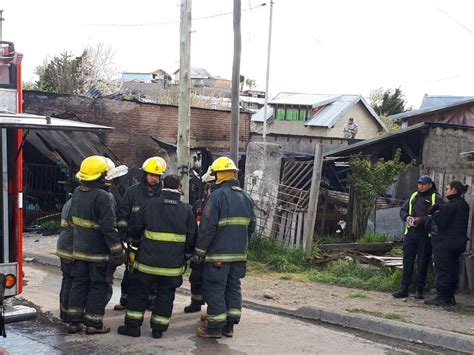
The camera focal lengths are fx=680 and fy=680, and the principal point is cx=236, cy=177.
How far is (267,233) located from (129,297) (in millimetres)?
5844

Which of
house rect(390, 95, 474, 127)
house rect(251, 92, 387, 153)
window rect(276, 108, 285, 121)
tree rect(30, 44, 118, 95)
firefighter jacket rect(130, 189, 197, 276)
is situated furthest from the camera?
window rect(276, 108, 285, 121)

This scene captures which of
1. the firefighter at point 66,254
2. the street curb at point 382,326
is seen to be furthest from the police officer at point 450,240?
the firefighter at point 66,254

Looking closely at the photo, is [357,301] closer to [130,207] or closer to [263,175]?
[130,207]

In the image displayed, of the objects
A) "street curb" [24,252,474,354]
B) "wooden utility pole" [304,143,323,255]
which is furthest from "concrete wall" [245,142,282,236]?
"street curb" [24,252,474,354]

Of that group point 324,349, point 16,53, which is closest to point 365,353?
point 324,349

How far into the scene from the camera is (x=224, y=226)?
23.4 feet

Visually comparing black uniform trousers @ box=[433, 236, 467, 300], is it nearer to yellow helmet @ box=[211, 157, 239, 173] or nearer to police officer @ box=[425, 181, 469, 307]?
police officer @ box=[425, 181, 469, 307]

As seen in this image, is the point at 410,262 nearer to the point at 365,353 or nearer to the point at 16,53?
the point at 365,353

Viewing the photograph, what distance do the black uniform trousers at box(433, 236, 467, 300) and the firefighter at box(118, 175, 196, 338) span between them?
352cm

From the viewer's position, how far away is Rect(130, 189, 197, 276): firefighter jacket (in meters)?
6.88

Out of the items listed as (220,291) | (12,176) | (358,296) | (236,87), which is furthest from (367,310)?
(236,87)

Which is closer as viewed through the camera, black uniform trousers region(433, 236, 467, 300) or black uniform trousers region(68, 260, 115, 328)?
black uniform trousers region(68, 260, 115, 328)

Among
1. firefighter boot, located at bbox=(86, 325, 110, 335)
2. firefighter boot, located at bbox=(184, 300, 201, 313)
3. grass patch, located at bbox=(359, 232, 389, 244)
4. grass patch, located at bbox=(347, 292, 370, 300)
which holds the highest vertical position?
grass patch, located at bbox=(359, 232, 389, 244)

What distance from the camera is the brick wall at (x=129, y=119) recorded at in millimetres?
16469
